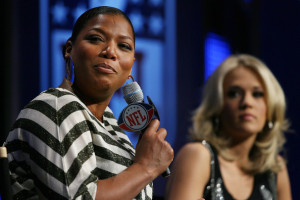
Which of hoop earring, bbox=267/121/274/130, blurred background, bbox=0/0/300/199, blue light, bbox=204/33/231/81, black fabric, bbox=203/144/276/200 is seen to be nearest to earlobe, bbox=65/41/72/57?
blurred background, bbox=0/0/300/199

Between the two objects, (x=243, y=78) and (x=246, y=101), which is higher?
(x=243, y=78)

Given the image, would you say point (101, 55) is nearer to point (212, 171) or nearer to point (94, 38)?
point (94, 38)

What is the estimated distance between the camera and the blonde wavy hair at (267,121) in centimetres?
269

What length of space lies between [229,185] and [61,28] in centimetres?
140

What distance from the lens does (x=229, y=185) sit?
259 cm

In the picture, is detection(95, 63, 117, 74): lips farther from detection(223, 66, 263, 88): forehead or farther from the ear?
detection(223, 66, 263, 88): forehead

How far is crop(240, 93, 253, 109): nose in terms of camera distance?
2.63m

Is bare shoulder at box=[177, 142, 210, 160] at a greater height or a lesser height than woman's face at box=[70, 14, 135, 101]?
lesser

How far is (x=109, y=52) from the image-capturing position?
46.9 inches

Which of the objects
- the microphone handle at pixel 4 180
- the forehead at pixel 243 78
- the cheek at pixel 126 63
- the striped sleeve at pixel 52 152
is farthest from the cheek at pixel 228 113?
the microphone handle at pixel 4 180

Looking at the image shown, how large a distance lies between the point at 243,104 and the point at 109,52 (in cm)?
159

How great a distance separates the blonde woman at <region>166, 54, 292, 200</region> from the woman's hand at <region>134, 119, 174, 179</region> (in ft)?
4.49

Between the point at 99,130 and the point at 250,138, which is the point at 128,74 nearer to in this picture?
the point at 99,130

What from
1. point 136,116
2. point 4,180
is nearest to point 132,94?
point 136,116
